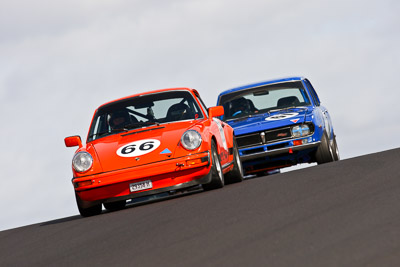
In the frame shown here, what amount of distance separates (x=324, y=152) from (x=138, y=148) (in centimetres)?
474

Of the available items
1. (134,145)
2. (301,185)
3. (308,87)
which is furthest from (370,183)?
(308,87)

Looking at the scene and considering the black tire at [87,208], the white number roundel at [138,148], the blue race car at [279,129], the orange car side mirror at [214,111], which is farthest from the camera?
the blue race car at [279,129]

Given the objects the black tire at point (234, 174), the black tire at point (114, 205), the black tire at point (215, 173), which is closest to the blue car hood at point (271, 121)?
the black tire at point (234, 174)

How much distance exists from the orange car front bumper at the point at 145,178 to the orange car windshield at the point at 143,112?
4.21 feet

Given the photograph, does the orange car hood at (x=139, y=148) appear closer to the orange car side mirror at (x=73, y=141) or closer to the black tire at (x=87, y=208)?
the orange car side mirror at (x=73, y=141)

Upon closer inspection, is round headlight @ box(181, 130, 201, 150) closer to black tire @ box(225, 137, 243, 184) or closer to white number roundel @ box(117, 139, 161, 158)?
white number roundel @ box(117, 139, 161, 158)

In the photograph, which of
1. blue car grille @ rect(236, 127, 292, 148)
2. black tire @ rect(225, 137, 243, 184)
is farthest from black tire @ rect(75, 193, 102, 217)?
blue car grille @ rect(236, 127, 292, 148)

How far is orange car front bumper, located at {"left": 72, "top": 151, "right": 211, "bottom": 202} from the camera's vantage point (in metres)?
9.48

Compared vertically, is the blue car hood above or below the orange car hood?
below

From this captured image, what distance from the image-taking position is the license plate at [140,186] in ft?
31.1

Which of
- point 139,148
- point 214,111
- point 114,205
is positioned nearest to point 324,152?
point 214,111

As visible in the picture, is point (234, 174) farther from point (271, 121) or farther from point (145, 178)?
point (145, 178)

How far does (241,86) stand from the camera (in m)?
15.0

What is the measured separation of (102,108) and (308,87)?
5.00m
